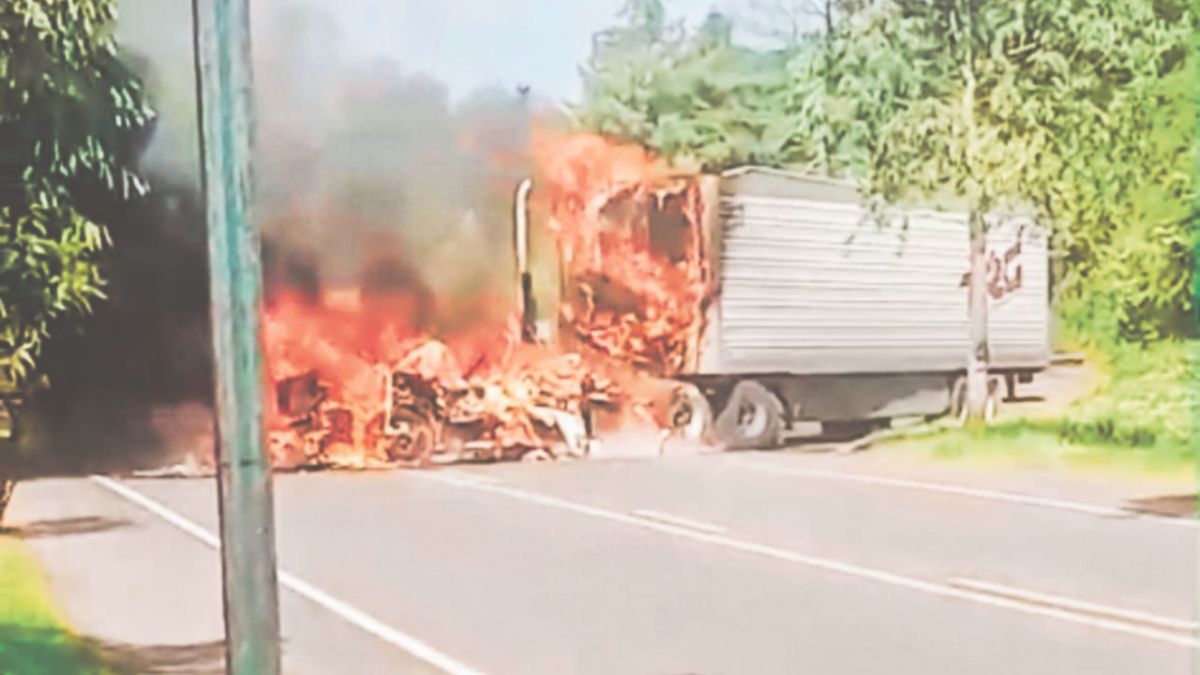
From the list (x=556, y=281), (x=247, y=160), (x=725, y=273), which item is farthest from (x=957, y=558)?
(x=247, y=160)

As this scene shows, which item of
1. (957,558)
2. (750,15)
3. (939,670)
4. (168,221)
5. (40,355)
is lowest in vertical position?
(939,670)

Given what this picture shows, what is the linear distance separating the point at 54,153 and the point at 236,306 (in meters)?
0.26

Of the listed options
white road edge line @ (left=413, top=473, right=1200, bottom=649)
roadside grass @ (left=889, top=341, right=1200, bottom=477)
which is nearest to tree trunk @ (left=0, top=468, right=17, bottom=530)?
white road edge line @ (left=413, top=473, right=1200, bottom=649)

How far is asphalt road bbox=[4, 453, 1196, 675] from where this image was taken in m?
1.63

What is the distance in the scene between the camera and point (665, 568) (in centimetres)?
175

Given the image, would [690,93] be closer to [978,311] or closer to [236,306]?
[978,311]

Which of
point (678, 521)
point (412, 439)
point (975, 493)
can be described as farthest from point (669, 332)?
point (975, 493)

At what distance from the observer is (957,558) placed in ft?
5.98

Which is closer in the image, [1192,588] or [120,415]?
[120,415]

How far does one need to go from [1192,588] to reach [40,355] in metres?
1.37

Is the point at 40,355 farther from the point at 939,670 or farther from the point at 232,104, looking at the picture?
the point at 939,670

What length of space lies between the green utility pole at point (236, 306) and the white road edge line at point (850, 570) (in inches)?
12.0

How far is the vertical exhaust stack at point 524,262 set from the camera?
1718 millimetres

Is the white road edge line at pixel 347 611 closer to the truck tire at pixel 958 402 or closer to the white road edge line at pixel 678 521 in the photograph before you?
the white road edge line at pixel 678 521
